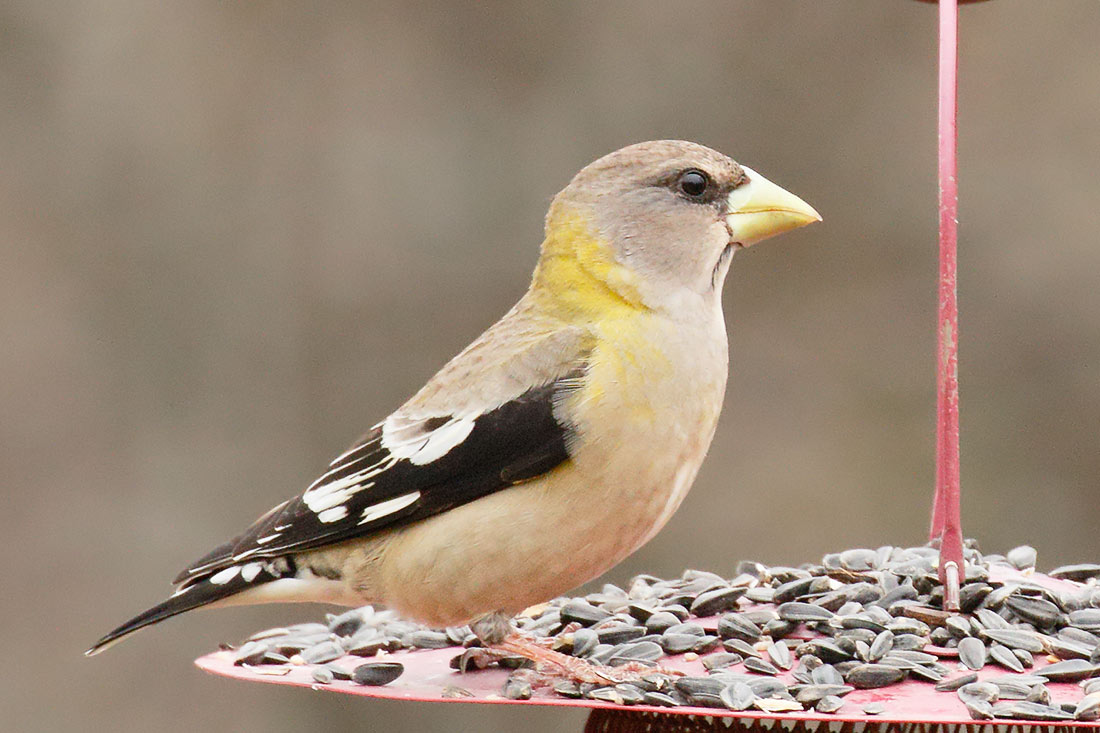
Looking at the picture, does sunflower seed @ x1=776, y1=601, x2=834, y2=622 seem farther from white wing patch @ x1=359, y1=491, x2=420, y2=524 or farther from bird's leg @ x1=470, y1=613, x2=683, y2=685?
white wing patch @ x1=359, y1=491, x2=420, y2=524

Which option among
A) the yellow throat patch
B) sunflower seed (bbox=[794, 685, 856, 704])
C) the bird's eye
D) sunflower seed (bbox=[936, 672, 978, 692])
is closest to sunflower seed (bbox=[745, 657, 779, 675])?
sunflower seed (bbox=[794, 685, 856, 704])

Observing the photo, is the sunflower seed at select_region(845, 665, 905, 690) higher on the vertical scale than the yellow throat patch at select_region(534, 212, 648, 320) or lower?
lower

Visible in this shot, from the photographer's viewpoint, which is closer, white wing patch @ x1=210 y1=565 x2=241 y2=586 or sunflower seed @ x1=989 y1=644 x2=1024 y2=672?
sunflower seed @ x1=989 y1=644 x2=1024 y2=672

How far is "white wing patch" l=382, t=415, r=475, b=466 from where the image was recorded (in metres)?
3.35

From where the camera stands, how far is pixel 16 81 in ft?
25.3

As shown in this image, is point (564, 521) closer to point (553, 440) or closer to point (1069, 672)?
point (553, 440)

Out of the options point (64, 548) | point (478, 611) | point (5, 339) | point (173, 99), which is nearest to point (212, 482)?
point (64, 548)

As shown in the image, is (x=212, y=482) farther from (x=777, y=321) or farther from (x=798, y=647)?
(x=798, y=647)

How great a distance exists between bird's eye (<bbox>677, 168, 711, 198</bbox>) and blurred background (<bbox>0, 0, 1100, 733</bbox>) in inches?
148

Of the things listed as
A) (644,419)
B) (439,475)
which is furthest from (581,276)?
(439,475)

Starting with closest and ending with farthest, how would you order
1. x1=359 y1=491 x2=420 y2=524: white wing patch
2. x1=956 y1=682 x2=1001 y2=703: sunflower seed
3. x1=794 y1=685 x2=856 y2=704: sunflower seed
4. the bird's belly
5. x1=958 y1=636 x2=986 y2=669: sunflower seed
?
x1=956 y1=682 x2=1001 y2=703: sunflower seed < x1=794 y1=685 x2=856 y2=704: sunflower seed < x1=958 y1=636 x2=986 y2=669: sunflower seed < the bird's belly < x1=359 y1=491 x2=420 y2=524: white wing patch

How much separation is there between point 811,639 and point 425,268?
4744 millimetres

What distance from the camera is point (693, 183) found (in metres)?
3.60

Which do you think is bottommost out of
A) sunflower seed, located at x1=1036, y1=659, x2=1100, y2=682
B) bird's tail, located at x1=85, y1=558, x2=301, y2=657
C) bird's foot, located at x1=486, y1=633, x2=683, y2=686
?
sunflower seed, located at x1=1036, y1=659, x2=1100, y2=682
